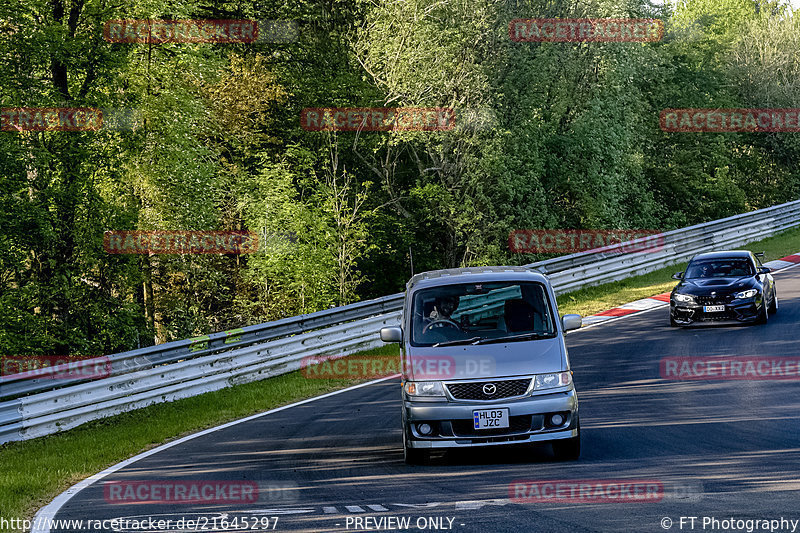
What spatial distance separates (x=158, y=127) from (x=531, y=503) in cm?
2062

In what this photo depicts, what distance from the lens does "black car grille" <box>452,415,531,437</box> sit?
9.55m

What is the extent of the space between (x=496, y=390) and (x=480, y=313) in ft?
4.00

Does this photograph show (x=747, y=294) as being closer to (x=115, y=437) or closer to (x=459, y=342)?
(x=459, y=342)

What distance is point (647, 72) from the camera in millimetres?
41938

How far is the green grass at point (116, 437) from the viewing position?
407 inches

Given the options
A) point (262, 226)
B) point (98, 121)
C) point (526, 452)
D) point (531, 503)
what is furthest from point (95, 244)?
point (531, 503)

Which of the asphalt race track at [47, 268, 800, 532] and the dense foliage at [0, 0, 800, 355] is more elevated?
the dense foliage at [0, 0, 800, 355]

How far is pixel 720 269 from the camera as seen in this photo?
70.1ft

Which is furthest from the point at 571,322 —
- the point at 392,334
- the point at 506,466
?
the point at 392,334

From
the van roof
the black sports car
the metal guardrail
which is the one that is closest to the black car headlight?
the black sports car

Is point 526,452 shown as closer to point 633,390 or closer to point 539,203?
point 633,390

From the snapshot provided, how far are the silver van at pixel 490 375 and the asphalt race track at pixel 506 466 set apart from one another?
36cm

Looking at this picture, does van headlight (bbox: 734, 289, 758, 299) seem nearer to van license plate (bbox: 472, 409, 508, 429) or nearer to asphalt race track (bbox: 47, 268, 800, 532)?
asphalt race track (bbox: 47, 268, 800, 532)

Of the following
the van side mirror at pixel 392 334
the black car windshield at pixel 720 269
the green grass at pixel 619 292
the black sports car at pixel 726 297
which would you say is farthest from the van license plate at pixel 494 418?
the green grass at pixel 619 292
